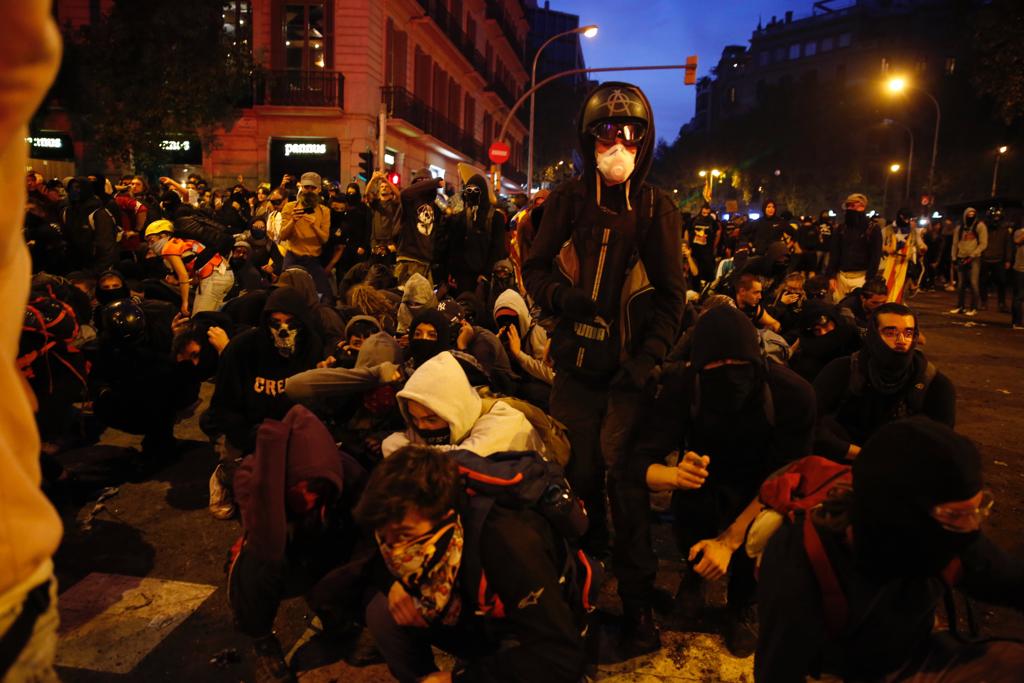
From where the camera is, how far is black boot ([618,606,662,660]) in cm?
315

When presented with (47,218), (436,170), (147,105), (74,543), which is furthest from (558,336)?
(436,170)

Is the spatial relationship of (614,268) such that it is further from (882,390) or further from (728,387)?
(882,390)

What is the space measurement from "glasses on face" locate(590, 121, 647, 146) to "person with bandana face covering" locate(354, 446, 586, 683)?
5.57ft

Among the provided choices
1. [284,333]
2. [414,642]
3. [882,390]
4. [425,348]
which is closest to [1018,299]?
[882,390]

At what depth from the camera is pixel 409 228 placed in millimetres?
7785

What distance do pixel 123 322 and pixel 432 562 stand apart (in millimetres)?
4174

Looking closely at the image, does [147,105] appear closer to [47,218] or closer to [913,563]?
[47,218]

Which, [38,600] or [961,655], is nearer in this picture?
[38,600]

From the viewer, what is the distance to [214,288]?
25.0 ft

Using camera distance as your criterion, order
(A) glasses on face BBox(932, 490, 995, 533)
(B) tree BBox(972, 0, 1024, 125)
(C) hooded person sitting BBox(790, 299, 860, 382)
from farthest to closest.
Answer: (B) tree BBox(972, 0, 1024, 125) → (C) hooded person sitting BBox(790, 299, 860, 382) → (A) glasses on face BBox(932, 490, 995, 533)

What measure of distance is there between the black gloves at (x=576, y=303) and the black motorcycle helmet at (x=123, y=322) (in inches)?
148

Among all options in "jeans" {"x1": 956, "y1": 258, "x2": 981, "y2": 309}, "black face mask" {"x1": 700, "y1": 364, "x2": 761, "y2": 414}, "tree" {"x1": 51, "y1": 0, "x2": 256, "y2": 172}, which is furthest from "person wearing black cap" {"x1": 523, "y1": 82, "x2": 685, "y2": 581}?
"tree" {"x1": 51, "y1": 0, "x2": 256, "y2": 172}

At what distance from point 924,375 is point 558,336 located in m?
1.98

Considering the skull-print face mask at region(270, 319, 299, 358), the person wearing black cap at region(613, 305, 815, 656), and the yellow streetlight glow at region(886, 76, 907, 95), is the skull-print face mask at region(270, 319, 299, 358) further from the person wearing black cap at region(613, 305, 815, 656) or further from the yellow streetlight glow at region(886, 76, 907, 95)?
the yellow streetlight glow at region(886, 76, 907, 95)
